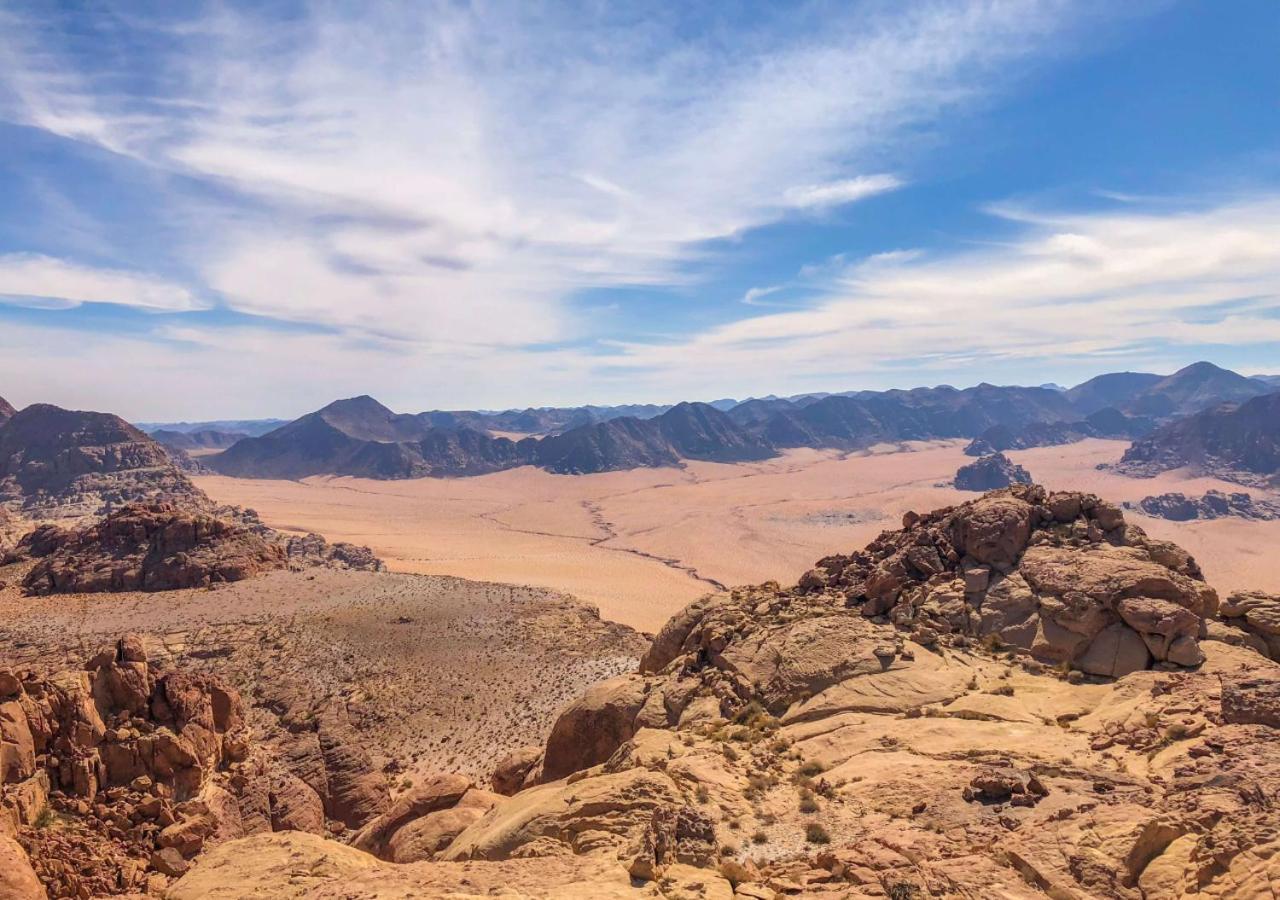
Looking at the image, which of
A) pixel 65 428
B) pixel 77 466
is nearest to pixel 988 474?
pixel 77 466

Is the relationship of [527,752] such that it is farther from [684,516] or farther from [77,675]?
[684,516]

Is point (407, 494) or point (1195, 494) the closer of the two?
point (1195, 494)

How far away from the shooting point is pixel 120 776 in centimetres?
1532

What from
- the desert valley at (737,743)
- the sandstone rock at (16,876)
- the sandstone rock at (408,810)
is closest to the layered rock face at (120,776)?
the desert valley at (737,743)

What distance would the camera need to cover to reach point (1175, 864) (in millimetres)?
8992

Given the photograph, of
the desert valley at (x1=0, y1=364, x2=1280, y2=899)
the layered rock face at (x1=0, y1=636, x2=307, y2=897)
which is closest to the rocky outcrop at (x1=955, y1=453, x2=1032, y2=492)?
the desert valley at (x1=0, y1=364, x2=1280, y2=899)

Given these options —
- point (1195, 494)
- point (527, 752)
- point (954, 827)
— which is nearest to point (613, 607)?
point (527, 752)

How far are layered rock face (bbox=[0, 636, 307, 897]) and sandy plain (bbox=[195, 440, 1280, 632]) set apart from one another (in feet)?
145

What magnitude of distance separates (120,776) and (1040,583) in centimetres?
2459

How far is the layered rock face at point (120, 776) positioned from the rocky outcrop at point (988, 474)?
171m

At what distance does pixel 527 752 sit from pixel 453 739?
32.2 ft

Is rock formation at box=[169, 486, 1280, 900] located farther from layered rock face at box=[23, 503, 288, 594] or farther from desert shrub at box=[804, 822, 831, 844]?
layered rock face at box=[23, 503, 288, 594]

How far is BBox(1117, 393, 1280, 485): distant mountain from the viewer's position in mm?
158125

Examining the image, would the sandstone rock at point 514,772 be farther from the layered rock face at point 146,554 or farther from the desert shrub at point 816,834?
the layered rock face at point 146,554
